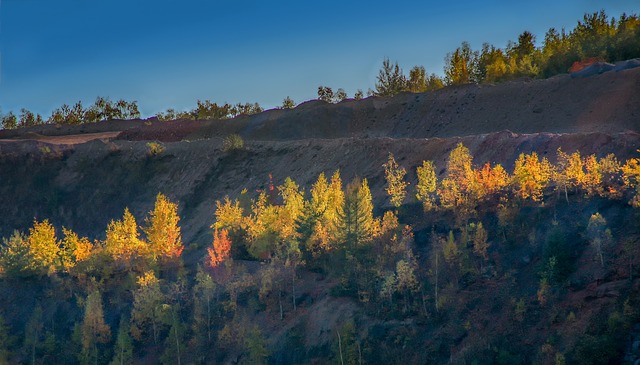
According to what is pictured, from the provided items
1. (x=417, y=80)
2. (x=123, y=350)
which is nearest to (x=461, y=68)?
(x=417, y=80)

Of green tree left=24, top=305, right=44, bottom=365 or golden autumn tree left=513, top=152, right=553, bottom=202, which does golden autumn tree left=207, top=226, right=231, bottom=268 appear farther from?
golden autumn tree left=513, top=152, right=553, bottom=202

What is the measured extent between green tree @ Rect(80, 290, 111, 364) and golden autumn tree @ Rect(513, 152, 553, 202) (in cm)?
3087

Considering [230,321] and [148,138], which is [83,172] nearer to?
[148,138]

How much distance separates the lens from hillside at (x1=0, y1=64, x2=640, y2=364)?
54.3m

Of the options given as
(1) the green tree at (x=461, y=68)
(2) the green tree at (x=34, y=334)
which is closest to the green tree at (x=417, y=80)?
(1) the green tree at (x=461, y=68)

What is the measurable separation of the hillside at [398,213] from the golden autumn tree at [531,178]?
2.87 ft

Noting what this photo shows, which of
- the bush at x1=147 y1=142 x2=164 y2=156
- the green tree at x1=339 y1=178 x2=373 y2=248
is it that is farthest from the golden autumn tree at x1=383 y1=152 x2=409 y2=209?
the bush at x1=147 y1=142 x2=164 y2=156

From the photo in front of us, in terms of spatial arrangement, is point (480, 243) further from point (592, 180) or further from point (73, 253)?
point (73, 253)

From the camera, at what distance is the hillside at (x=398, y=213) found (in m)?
54.3

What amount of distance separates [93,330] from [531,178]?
1290 inches

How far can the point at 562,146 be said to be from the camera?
7169cm

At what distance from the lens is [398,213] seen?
71.4m

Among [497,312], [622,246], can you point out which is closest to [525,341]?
[497,312]

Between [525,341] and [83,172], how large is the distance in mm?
70346
